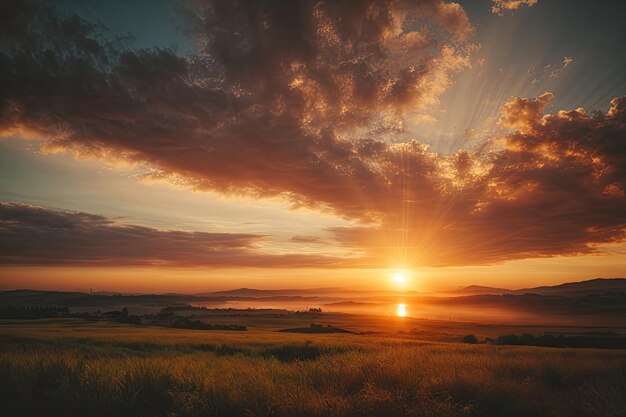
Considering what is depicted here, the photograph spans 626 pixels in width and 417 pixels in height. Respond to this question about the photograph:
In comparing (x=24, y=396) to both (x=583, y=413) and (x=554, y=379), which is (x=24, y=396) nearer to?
(x=583, y=413)

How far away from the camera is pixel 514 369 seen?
8.32 metres

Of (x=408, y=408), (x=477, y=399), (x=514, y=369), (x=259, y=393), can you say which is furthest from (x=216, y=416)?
(x=514, y=369)

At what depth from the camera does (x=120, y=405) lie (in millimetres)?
5469

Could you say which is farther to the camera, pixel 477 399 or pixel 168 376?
pixel 168 376

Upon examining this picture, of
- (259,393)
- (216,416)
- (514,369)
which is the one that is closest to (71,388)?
(216,416)

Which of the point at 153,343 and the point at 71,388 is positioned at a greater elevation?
the point at 71,388

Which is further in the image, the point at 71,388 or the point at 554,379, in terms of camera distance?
the point at 554,379

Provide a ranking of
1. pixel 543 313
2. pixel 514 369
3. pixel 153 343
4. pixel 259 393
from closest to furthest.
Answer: pixel 259 393 → pixel 514 369 → pixel 153 343 → pixel 543 313

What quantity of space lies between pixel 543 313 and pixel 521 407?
453 feet

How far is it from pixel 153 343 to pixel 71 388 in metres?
19.7

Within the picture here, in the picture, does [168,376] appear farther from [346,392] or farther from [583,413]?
[583,413]

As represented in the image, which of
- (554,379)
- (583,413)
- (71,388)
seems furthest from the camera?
(554,379)

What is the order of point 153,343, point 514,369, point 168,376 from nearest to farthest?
point 168,376 → point 514,369 → point 153,343

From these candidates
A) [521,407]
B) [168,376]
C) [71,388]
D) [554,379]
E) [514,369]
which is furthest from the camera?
[514,369]
